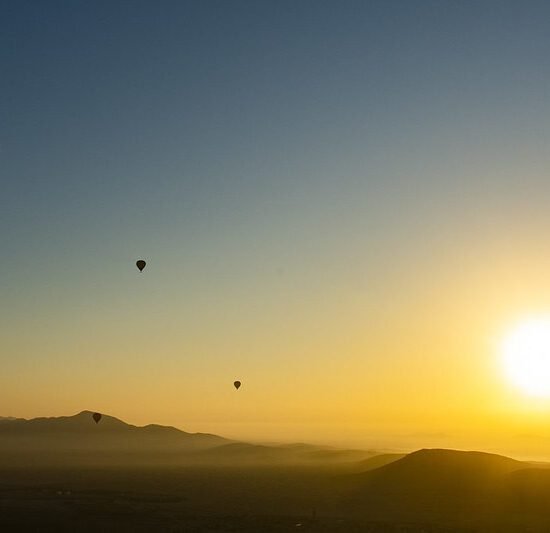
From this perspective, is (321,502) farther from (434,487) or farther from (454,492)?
(454,492)

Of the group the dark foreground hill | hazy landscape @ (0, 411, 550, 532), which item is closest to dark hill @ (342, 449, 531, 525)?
the dark foreground hill

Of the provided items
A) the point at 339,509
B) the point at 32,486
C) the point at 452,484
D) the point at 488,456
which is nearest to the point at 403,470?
the point at 452,484

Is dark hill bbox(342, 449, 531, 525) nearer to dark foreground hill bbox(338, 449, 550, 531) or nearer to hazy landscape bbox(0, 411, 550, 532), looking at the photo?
dark foreground hill bbox(338, 449, 550, 531)

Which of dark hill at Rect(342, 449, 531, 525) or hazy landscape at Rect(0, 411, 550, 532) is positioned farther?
dark hill at Rect(342, 449, 531, 525)

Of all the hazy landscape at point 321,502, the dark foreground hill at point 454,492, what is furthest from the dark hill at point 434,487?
the hazy landscape at point 321,502

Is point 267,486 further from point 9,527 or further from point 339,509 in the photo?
point 9,527

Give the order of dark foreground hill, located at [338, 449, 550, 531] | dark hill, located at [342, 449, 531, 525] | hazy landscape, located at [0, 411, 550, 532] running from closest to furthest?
hazy landscape, located at [0, 411, 550, 532] < dark foreground hill, located at [338, 449, 550, 531] < dark hill, located at [342, 449, 531, 525]

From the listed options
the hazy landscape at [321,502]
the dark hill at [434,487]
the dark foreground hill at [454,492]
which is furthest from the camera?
the dark hill at [434,487]

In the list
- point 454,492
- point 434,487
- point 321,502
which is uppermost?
point 434,487

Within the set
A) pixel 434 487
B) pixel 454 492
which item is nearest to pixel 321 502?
pixel 434 487

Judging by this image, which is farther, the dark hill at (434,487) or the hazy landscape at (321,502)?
the dark hill at (434,487)

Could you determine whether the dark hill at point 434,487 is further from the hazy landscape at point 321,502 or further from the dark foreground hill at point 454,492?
the hazy landscape at point 321,502
